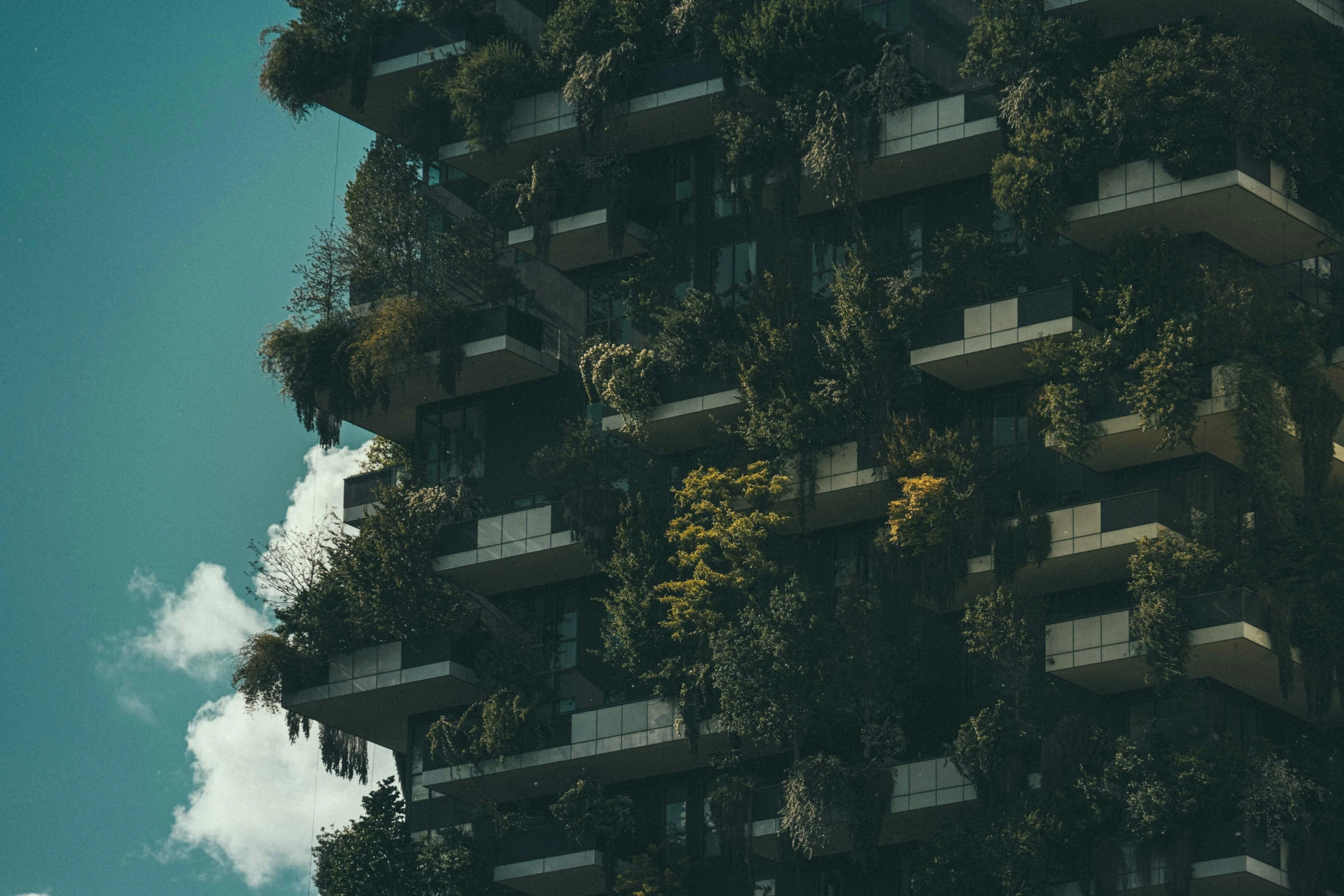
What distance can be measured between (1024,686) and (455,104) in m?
22.0

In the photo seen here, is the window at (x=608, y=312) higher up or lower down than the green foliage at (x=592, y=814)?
higher up

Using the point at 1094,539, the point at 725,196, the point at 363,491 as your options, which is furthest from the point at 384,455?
the point at 1094,539

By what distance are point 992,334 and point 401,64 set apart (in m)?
18.9

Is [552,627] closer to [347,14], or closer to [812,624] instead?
[812,624]

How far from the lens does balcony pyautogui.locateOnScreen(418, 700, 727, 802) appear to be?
69750 mm

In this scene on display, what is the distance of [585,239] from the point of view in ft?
247

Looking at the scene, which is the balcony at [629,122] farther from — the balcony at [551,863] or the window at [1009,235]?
the balcony at [551,863]

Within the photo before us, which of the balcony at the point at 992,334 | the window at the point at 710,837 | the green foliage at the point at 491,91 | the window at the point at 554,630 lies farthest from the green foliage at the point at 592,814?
the green foliage at the point at 491,91

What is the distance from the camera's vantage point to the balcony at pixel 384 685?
73125 mm

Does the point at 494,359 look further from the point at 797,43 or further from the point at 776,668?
the point at 776,668

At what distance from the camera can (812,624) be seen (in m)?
66.8

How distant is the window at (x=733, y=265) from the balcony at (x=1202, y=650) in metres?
13.2

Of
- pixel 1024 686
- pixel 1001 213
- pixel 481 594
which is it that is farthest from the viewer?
pixel 481 594

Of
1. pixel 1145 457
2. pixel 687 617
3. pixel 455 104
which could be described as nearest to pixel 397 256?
pixel 455 104
